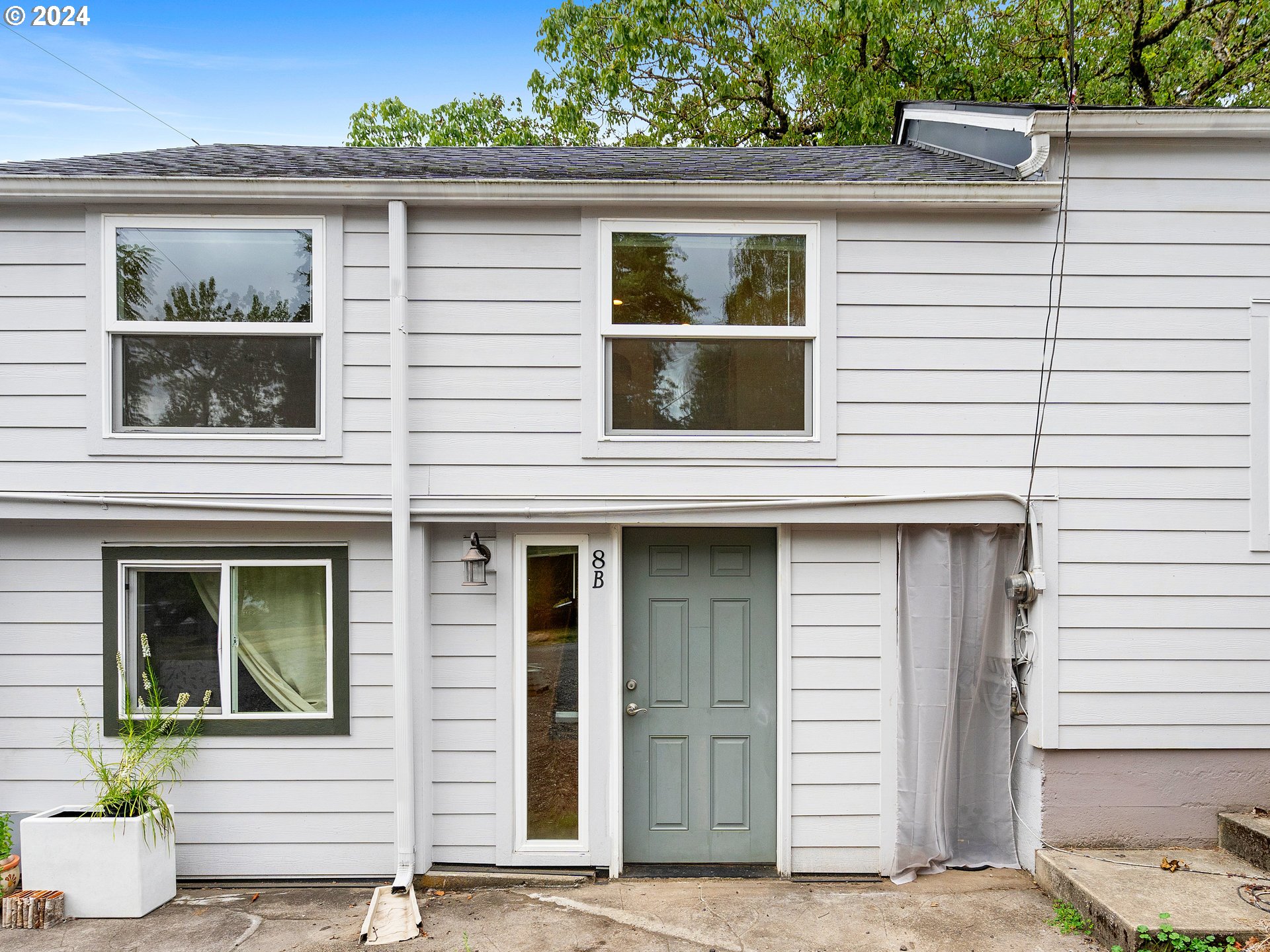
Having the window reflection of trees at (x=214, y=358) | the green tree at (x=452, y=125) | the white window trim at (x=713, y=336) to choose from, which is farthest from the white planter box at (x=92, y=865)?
the green tree at (x=452, y=125)

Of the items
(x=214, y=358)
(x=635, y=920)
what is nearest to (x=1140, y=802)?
(x=635, y=920)

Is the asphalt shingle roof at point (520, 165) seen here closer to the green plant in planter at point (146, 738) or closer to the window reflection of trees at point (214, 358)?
the window reflection of trees at point (214, 358)

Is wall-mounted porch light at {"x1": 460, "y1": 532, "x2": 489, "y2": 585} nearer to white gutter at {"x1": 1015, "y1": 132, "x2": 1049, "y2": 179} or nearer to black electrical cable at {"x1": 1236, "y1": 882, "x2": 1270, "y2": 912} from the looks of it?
white gutter at {"x1": 1015, "y1": 132, "x2": 1049, "y2": 179}

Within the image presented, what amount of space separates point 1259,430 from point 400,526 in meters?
4.73

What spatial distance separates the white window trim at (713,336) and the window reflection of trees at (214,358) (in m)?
1.55

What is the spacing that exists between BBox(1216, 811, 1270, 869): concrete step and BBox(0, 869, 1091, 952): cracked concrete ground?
41.7 inches

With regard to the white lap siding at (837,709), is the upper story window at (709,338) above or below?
above

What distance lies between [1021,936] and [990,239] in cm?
355

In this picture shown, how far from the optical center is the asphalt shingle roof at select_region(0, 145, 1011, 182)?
3893 millimetres

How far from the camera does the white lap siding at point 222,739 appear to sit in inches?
152

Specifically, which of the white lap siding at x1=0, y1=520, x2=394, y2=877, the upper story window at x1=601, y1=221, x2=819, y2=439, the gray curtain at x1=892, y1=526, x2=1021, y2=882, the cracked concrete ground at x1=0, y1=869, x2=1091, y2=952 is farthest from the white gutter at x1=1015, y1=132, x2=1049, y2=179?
the white lap siding at x1=0, y1=520, x2=394, y2=877

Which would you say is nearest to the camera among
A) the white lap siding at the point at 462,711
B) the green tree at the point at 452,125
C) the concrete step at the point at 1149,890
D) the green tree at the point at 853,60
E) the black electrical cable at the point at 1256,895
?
the concrete step at the point at 1149,890

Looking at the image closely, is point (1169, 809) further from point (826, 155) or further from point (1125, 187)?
point (826, 155)

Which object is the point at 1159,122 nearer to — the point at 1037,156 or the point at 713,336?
the point at 1037,156
